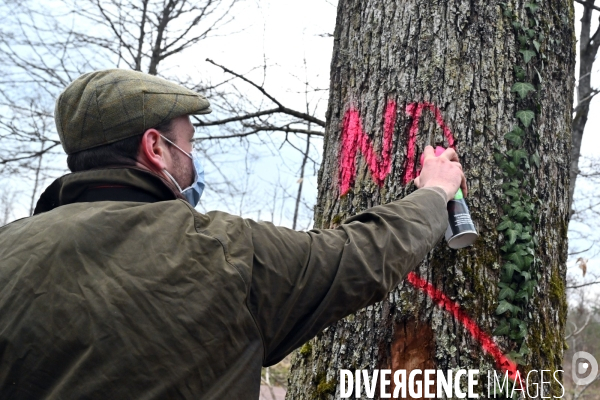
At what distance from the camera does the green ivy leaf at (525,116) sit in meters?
2.54

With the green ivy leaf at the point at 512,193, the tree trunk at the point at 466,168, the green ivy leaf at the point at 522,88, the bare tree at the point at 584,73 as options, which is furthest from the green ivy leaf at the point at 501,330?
the bare tree at the point at 584,73

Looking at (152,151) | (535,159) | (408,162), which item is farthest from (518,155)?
(152,151)

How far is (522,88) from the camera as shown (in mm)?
2574

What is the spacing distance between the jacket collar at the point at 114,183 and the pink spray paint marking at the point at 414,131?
1.13m

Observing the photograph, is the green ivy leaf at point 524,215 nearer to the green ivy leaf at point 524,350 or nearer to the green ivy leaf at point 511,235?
the green ivy leaf at point 511,235

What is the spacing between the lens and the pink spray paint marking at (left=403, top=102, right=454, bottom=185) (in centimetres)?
252

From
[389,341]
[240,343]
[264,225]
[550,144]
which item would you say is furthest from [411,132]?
[240,343]

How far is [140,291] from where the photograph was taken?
59.9 inches

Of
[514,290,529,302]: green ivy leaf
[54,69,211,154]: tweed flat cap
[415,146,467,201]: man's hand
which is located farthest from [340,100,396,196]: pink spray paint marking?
[54,69,211,154]: tweed flat cap

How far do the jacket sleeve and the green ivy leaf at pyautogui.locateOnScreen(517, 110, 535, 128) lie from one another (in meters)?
0.98

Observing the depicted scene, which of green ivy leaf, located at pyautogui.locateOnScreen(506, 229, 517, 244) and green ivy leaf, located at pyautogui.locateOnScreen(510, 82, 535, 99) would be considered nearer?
green ivy leaf, located at pyautogui.locateOnScreen(506, 229, 517, 244)

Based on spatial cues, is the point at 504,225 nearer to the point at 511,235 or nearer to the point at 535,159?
the point at 511,235

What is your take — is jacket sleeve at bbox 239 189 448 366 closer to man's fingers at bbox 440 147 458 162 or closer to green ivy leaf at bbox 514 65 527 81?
man's fingers at bbox 440 147 458 162

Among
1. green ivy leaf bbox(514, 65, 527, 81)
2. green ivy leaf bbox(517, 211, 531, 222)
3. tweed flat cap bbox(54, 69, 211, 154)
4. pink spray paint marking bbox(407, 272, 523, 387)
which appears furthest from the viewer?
green ivy leaf bbox(514, 65, 527, 81)
